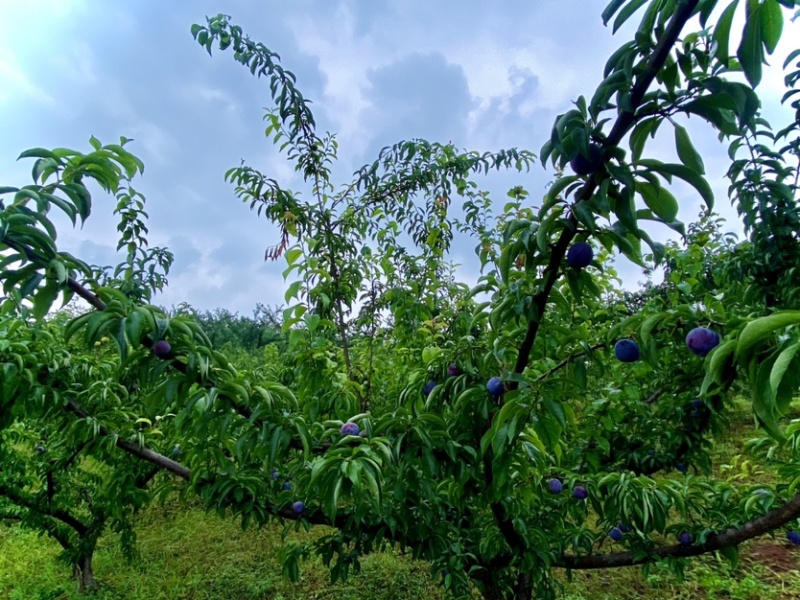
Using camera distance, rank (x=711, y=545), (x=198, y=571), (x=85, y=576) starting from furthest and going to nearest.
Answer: (x=198, y=571), (x=85, y=576), (x=711, y=545)

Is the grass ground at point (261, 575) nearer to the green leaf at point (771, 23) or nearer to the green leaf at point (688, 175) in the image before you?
the green leaf at point (688, 175)

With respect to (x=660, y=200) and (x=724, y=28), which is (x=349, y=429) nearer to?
(x=660, y=200)

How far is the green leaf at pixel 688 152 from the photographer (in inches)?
30.6

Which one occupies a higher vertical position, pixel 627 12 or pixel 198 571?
pixel 627 12

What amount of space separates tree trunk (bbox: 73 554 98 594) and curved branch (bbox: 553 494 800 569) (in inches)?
135

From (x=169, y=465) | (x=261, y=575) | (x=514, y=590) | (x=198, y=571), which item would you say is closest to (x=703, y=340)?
(x=514, y=590)

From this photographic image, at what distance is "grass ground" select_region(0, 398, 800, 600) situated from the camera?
9.96 feet

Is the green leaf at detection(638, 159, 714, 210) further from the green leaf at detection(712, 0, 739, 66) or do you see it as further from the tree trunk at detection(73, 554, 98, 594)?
the tree trunk at detection(73, 554, 98, 594)

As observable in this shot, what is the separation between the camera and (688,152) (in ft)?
2.57

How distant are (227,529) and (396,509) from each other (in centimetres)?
371

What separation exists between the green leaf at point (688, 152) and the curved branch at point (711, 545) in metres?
1.01

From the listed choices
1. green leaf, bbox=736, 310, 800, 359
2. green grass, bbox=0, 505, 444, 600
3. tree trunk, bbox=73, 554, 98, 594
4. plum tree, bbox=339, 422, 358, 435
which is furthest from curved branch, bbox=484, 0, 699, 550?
tree trunk, bbox=73, 554, 98, 594

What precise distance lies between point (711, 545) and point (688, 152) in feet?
4.85

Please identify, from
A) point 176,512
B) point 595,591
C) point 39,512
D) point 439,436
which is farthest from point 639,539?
point 176,512
